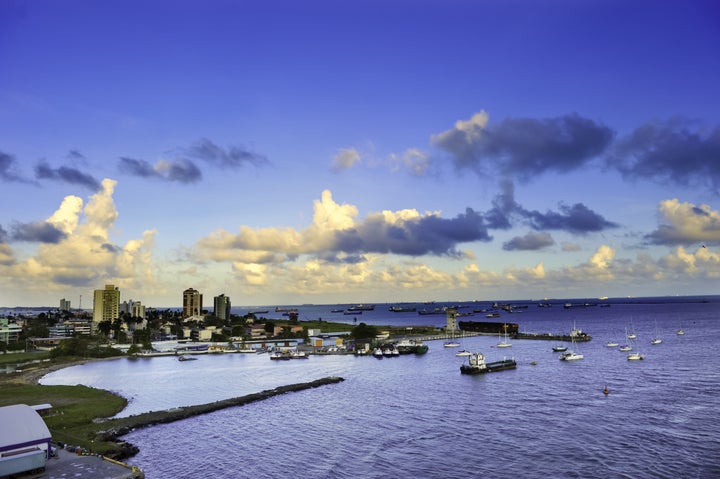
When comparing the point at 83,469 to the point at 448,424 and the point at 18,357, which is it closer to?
the point at 448,424

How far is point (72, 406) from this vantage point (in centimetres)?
8038

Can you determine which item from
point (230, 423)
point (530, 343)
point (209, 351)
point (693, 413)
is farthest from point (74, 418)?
point (530, 343)

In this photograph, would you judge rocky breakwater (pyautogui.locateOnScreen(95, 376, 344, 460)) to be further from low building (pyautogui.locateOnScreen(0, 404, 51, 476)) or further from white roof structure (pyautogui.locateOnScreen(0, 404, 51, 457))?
low building (pyautogui.locateOnScreen(0, 404, 51, 476))

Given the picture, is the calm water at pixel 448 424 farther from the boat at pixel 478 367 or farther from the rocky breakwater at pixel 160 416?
the boat at pixel 478 367

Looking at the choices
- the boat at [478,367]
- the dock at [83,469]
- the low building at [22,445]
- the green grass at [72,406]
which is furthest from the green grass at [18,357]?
the low building at [22,445]

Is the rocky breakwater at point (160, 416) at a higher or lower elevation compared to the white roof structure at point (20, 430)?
lower

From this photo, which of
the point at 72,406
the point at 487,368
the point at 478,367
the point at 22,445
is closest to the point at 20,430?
the point at 22,445

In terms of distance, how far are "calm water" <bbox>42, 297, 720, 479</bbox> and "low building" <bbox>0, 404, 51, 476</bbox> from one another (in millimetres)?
10390

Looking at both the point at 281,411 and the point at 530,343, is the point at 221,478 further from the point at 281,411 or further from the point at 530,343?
the point at 530,343

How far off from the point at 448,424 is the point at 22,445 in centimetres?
A: 4720

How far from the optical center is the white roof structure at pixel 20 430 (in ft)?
141

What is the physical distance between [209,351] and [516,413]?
5792 inches

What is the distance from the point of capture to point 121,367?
150 meters

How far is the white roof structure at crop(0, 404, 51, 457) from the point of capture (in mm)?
43000
